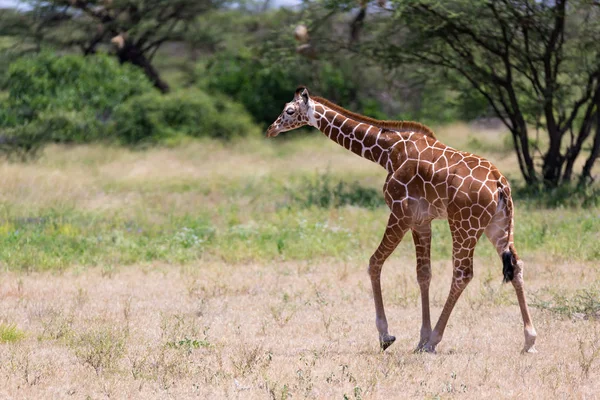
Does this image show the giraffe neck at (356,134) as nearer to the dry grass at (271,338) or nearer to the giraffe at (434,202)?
the giraffe at (434,202)

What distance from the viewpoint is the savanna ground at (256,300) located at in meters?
6.50

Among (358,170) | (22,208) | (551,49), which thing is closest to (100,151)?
(358,170)

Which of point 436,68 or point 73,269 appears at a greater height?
point 73,269

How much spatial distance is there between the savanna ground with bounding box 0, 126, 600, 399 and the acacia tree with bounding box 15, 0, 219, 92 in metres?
17.1

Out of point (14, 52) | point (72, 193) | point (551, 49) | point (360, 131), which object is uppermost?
point (360, 131)

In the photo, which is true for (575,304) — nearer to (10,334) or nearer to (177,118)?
(10,334)

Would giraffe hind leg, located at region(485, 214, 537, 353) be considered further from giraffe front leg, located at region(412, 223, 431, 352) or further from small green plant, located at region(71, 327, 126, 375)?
small green plant, located at region(71, 327, 126, 375)

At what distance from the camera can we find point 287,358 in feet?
23.5

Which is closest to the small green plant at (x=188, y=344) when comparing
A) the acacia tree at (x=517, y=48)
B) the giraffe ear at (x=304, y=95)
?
the giraffe ear at (x=304, y=95)

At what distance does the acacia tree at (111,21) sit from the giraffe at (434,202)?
86.1ft

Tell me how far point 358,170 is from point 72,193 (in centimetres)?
880

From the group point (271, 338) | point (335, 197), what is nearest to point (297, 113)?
point (271, 338)

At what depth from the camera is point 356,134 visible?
315 inches

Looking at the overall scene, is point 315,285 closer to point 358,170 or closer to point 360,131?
point 360,131
